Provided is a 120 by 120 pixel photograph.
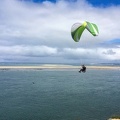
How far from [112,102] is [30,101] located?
50.6ft

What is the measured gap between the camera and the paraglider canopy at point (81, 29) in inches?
1164

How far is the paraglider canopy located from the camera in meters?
29.6

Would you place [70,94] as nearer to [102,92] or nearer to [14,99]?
[102,92]

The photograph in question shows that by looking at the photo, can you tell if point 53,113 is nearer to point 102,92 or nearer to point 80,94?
point 80,94

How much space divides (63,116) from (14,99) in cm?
1691

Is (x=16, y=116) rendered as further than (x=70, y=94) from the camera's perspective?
No

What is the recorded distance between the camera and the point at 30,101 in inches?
2137

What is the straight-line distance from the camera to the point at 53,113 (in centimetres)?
4403

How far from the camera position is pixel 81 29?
105ft

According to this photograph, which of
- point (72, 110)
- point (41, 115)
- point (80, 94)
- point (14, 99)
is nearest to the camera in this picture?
point (41, 115)

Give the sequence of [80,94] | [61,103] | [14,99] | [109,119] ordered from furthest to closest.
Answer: [80,94], [14,99], [61,103], [109,119]

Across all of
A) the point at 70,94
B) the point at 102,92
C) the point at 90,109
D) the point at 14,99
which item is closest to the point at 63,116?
the point at 90,109

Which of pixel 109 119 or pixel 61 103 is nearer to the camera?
→ pixel 109 119

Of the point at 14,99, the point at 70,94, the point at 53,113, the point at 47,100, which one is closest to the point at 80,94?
the point at 70,94
